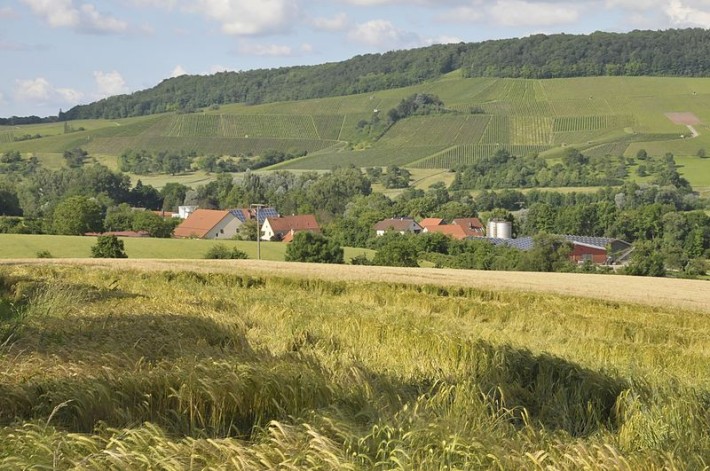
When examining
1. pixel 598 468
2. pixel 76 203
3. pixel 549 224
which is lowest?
pixel 549 224

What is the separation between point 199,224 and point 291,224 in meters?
10.9

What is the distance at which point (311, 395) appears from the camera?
6.73 metres

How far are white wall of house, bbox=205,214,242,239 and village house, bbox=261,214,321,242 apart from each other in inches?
126

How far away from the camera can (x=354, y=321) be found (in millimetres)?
12914

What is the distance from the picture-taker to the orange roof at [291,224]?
4001 inches

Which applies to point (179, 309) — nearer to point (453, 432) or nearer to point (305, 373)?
point (305, 373)

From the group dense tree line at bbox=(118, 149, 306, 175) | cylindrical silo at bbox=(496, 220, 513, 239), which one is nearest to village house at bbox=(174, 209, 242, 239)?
cylindrical silo at bbox=(496, 220, 513, 239)

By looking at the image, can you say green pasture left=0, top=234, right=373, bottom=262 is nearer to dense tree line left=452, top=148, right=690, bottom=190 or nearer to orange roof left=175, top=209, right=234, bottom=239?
orange roof left=175, top=209, right=234, bottom=239

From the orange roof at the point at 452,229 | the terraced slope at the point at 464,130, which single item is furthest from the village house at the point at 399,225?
the terraced slope at the point at 464,130

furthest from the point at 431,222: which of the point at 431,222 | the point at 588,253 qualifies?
the point at 588,253

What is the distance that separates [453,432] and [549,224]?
101 meters

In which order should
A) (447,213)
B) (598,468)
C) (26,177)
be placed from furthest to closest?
(26,177)
(447,213)
(598,468)

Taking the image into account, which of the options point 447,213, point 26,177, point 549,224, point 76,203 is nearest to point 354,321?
point 76,203

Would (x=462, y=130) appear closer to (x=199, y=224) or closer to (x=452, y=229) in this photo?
(x=452, y=229)
